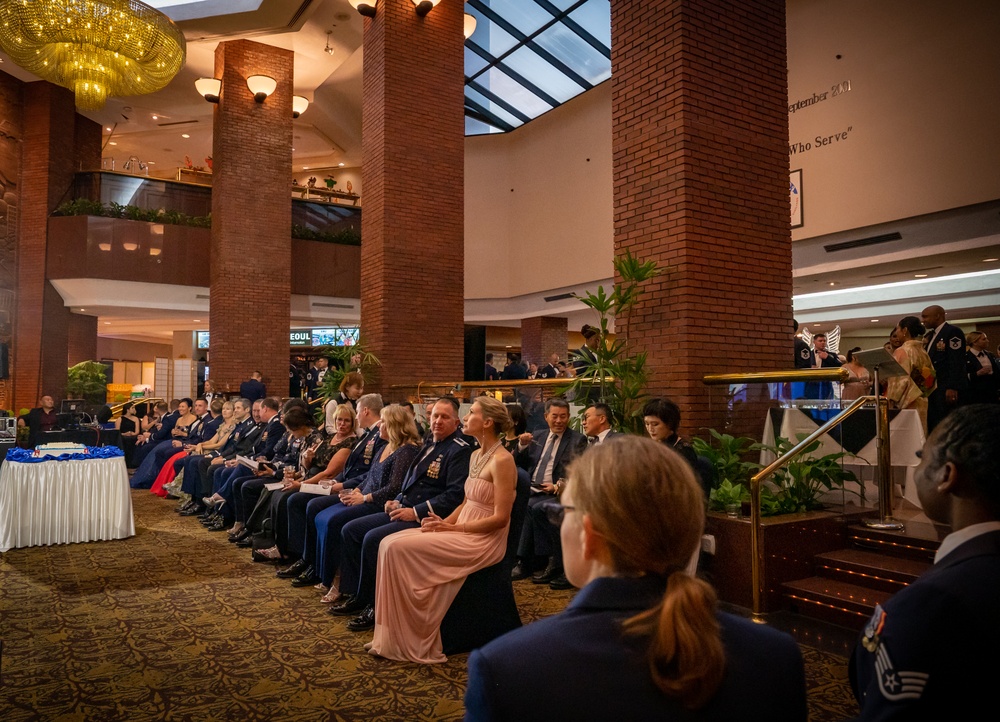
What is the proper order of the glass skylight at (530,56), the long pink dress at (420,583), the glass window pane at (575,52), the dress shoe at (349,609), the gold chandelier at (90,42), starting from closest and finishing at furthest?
the long pink dress at (420,583), the dress shoe at (349,609), the gold chandelier at (90,42), the glass skylight at (530,56), the glass window pane at (575,52)

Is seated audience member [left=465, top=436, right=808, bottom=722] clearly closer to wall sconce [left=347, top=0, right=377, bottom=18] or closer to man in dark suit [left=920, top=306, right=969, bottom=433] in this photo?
man in dark suit [left=920, top=306, right=969, bottom=433]

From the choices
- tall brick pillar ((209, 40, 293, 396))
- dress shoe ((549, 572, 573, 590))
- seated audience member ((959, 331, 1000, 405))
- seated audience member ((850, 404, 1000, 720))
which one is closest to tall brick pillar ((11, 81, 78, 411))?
tall brick pillar ((209, 40, 293, 396))

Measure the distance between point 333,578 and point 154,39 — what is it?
22.3ft

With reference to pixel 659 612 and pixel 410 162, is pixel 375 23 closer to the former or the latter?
pixel 410 162

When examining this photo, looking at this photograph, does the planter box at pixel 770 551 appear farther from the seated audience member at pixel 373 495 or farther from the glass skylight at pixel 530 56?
the glass skylight at pixel 530 56

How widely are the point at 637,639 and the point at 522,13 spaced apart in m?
15.0

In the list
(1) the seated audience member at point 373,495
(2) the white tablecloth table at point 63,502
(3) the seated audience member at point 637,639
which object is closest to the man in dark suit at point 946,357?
(1) the seated audience member at point 373,495

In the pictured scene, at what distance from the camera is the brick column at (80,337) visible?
16.2 meters

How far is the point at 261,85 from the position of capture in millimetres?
13391

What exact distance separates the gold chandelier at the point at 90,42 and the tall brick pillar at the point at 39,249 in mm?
8610

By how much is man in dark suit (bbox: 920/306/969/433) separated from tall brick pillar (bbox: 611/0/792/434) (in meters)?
1.58

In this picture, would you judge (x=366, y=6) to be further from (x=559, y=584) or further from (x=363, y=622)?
(x=363, y=622)

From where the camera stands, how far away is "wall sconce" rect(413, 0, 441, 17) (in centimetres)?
965

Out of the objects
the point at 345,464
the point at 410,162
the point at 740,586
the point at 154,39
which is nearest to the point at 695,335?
the point at 740,586
